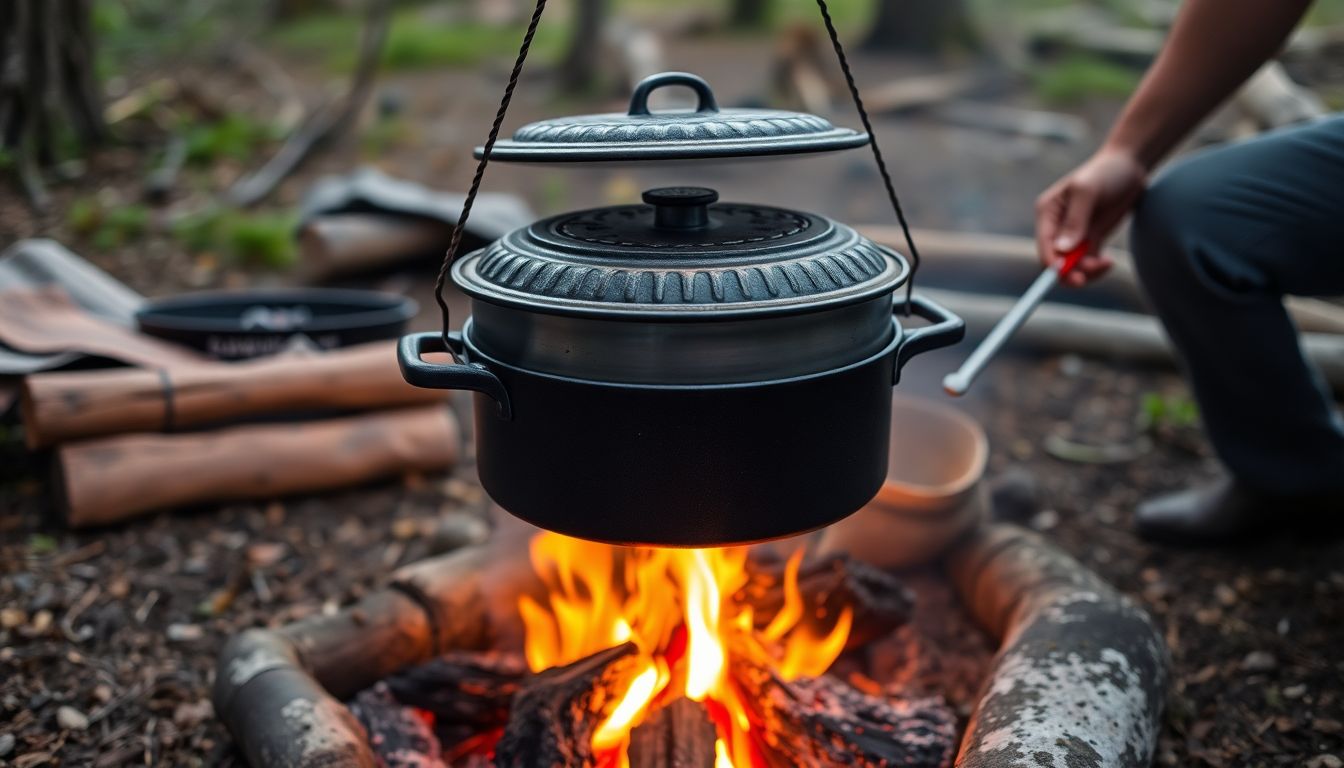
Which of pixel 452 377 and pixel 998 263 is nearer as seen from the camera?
pixel 452 377

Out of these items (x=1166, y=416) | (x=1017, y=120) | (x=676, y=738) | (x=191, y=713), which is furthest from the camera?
(x=1017, y=120)

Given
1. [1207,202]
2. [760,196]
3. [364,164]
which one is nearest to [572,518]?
[1207,202]

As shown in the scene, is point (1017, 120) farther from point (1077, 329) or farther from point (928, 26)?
point (1077, 329)

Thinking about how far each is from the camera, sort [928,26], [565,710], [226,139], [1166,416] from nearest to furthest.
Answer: [565,710] → [1166,416] → [226,139] → [928,26]

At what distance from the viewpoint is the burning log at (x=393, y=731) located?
2158 mm

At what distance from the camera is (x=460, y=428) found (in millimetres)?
4141

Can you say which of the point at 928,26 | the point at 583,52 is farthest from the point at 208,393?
the point at 928,26

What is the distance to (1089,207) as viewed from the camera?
2.72 meters

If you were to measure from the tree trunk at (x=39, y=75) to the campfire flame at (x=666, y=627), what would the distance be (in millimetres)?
5431

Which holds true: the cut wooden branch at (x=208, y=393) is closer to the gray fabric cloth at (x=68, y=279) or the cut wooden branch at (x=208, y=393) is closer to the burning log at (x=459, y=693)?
the gray fabric cloth at (x=68, y=279)

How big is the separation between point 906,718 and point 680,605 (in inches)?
19.9

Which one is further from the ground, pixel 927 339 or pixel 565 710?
pixel 927 339

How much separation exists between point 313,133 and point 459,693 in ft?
20.6

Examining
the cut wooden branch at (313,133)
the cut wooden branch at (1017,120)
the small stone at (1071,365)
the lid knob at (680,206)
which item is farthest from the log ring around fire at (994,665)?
the cut wooden branch at (1017,120)
